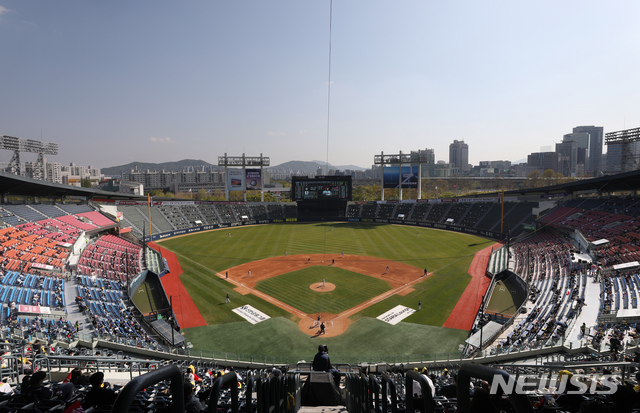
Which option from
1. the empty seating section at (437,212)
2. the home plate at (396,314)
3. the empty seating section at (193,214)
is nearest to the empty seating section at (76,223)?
the empty seating section at (193,214)

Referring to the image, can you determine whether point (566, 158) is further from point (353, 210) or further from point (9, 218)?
point (9, 218)

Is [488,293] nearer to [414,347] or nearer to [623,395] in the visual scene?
[414,347]

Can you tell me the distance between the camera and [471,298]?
29578mm

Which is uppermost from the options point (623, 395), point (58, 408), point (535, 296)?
point (623, 395)

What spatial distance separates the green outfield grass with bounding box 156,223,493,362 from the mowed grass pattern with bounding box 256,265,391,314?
537 millimetres

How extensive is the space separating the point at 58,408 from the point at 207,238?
185 feet

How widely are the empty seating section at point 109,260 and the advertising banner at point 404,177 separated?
55.0 metres

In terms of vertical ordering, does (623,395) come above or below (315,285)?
above

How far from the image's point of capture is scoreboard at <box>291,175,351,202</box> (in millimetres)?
74000

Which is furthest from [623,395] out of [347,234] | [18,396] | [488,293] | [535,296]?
[347,234]

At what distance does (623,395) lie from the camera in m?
3.82

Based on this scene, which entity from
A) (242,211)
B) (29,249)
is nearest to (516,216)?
(242,211)

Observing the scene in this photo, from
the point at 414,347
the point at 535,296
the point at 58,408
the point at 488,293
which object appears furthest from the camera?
the point at 488,293

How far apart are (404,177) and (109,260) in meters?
61.2
